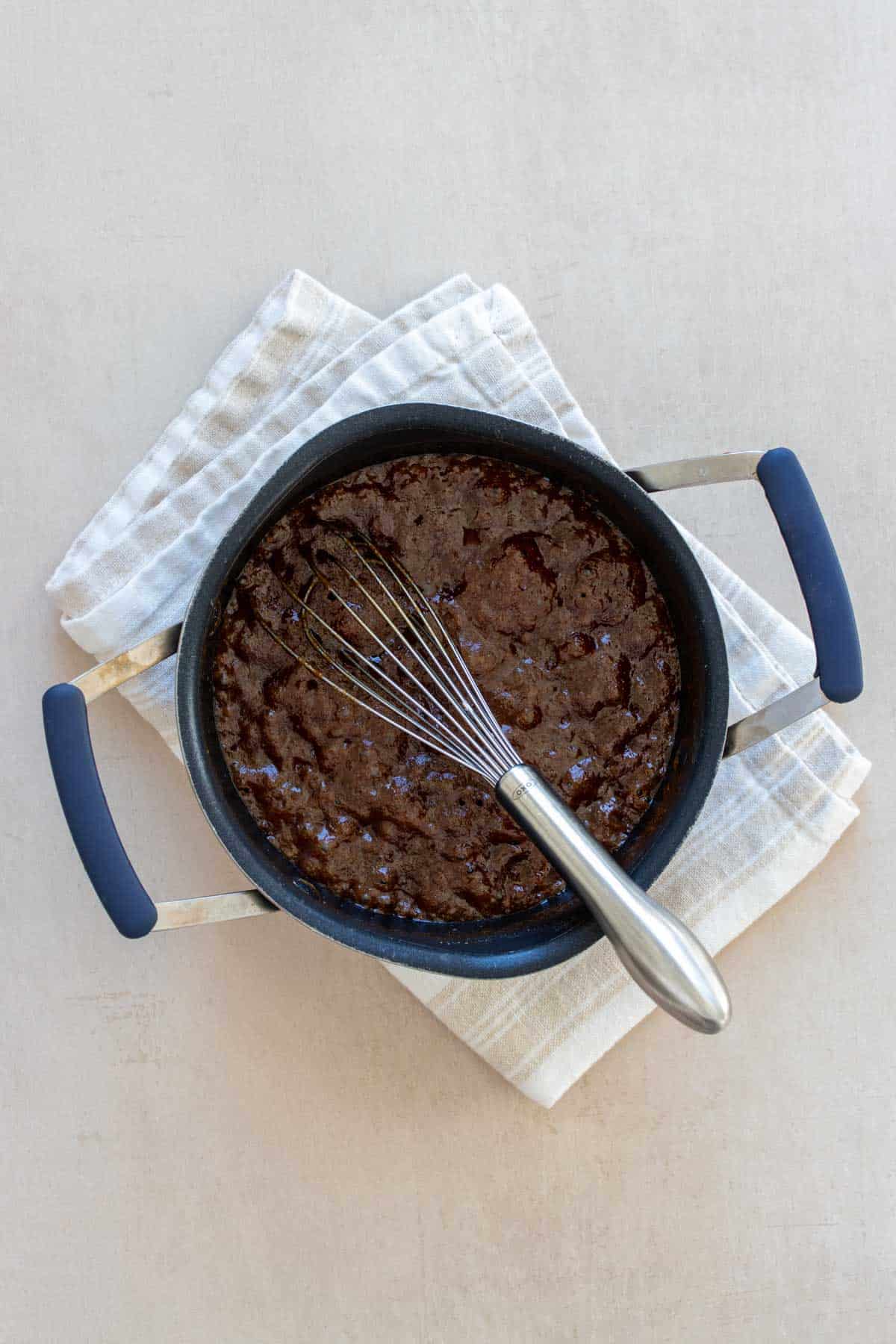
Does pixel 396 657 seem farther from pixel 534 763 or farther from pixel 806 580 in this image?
pixel 806 580

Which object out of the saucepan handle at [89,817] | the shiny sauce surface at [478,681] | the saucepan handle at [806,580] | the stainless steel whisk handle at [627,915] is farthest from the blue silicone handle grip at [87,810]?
the saucepan handle at [806,580]

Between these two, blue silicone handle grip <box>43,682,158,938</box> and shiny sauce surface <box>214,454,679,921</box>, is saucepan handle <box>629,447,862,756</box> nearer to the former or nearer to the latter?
shiny sauce surface <box>214,454,679,921</box>

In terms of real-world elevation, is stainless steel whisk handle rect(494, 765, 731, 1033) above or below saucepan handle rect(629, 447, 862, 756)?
below

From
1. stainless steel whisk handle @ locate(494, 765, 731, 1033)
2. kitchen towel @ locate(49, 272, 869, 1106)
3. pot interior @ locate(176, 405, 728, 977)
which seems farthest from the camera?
kitchen towel @ locate(49, 272, 869, 1106)

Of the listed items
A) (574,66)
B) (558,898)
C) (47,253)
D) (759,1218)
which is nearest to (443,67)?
(574,66)

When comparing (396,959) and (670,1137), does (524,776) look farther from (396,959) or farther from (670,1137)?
(670,1137)

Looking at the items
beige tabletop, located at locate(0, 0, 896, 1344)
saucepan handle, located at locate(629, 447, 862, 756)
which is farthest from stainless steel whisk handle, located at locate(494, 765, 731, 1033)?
beige tabletop, located at locate(0, 0, 896, 1344)

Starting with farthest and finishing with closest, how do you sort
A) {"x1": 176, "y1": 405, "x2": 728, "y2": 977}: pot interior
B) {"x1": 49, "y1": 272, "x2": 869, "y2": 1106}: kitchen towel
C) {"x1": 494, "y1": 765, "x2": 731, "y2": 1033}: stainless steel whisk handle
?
{"x1": 49, "y1": 272, "x2": 869, "y2": 1106}: kitchen towel
{"x1": 176, "y1": 405, "x2": 728, "y2": 977}: pot interior
{"x1": 494, "y1": 765, "x2": 731, "y2": 1033}: stainless steel whisk handle

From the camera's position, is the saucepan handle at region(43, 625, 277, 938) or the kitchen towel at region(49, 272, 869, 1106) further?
the kitchen towel at region(49, 272, 869, 1106)
